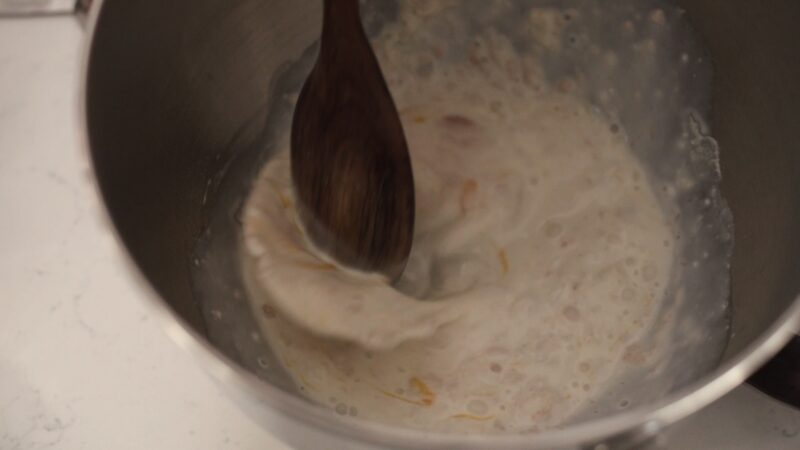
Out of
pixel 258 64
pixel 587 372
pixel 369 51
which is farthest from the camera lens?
pixel 258 64

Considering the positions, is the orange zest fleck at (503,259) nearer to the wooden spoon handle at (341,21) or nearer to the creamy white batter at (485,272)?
the creamy white batter at (485,272)

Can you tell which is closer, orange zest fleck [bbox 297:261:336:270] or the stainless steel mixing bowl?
the stainless steel mixing bowl

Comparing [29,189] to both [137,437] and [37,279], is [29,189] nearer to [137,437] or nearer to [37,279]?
[37,279]

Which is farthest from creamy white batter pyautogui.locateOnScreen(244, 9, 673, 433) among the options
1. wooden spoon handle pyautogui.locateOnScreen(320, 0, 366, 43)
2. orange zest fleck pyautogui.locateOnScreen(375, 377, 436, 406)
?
wooden spoon handle pyautogui.locateOnScreen(320, 0, 366, 43)

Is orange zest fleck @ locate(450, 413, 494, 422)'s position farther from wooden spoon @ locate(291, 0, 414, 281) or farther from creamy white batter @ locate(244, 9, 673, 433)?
wooden spoon @ locate(291, 0, 414, 281)

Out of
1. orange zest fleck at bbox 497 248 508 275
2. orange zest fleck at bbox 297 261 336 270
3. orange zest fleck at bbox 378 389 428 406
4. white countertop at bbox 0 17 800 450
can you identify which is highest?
orange zest fleck at bbox 497 248 508 275

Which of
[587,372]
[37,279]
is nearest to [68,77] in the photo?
[37,279]

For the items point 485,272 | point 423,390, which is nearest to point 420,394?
point 423,390
